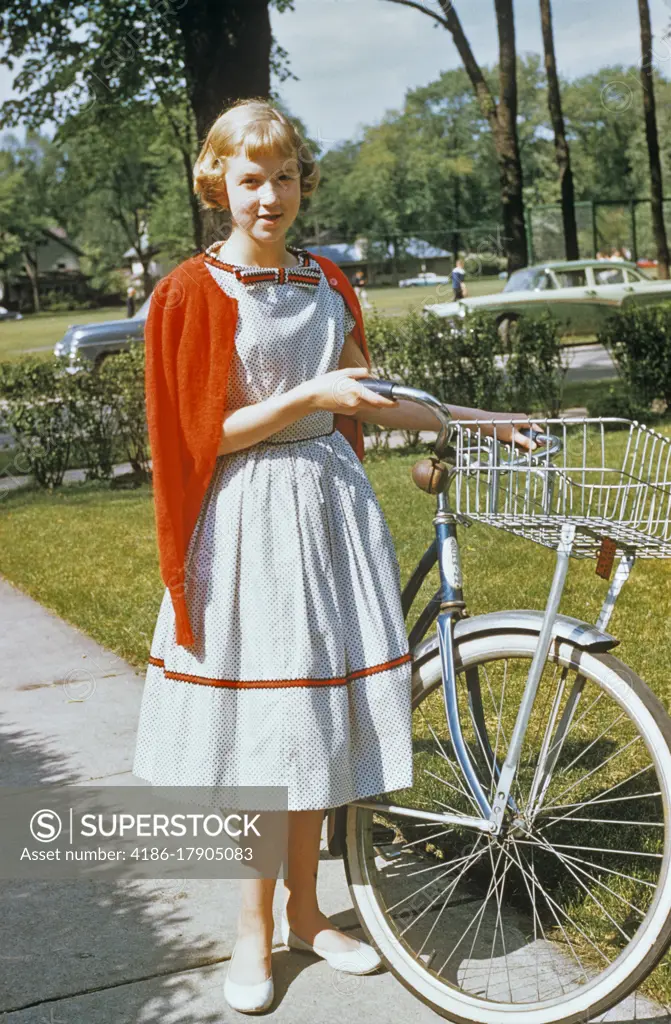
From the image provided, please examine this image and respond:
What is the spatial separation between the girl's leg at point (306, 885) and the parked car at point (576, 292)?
1562cm

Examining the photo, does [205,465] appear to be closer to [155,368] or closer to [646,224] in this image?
[155,368]

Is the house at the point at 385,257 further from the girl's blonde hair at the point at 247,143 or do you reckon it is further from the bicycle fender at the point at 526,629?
the bicycle fender at the point at 526,629

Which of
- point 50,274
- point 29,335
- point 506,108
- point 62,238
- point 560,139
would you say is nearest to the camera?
point 29,335

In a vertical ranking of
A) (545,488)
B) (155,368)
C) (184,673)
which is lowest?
(184,673)

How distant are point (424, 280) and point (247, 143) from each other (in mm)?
18815

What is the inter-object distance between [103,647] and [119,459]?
18.9 ft

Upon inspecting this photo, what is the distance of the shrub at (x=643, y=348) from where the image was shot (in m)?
11.8

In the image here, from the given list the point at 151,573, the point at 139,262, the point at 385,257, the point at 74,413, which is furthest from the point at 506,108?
the point at 139,262

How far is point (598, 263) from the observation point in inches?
829

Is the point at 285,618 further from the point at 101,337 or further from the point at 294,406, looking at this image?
the point at 101,337

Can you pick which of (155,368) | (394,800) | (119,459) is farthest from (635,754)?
(119,459)

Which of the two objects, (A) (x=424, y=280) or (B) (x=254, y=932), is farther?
(A) (x=424, y=280)

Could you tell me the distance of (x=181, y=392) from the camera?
2.55m

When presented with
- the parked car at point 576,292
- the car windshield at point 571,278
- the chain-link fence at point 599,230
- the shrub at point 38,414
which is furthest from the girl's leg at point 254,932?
the chain-link fence at point 599,230
